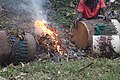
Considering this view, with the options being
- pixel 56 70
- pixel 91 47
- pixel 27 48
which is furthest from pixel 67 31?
pixel 56 70

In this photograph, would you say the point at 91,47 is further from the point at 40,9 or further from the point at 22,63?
the point at 40,9

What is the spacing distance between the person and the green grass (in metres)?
2.85

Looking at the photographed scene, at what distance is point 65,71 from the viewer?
21.7 ft

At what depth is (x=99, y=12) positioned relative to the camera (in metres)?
10.1

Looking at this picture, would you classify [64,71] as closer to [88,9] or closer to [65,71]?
[65,71]

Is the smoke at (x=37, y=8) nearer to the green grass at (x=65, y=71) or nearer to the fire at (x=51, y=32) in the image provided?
the fire at (x=51, y=32)

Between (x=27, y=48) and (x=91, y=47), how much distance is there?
2136mm

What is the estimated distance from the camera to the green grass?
625 cm

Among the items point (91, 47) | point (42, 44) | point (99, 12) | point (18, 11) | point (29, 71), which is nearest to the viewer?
point (29, 71)

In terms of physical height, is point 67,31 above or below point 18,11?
below

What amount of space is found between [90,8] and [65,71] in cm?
366

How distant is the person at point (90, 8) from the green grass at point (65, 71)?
9.35 feet

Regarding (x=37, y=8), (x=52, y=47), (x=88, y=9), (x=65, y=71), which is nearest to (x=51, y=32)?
(x=52, y=47)

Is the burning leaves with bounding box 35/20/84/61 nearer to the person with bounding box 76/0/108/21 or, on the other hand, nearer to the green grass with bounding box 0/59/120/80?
the green grass with bounding box 0/59/120/80
